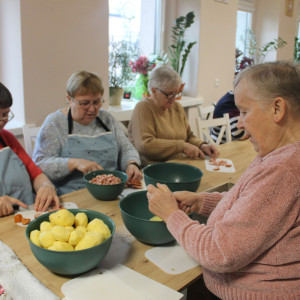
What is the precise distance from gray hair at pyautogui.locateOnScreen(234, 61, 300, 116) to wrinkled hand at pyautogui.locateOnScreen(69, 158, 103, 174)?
1000 millimetres

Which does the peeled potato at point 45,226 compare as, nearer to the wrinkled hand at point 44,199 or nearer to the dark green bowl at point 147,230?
the dark green bowl at point 147,230

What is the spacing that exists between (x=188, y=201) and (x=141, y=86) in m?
2.74

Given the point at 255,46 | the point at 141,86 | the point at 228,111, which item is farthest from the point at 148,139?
the point at 255,46

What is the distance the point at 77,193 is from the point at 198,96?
A: 294 cm

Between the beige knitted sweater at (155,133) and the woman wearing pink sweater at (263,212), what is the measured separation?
52.6 inches

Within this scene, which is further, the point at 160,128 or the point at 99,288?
the point at 160,128

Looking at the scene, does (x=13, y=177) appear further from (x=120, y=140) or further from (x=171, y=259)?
(x=171, y=259)

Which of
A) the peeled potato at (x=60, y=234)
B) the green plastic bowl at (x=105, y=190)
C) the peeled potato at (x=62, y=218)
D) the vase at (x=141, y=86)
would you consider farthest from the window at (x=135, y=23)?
the peeled potato at (x=60, y=234)

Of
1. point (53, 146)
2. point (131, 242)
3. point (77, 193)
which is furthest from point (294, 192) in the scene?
point (53, 146)

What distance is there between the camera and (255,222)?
0.74m

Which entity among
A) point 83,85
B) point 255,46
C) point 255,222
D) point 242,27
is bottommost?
point 255,222

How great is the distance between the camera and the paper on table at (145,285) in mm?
802

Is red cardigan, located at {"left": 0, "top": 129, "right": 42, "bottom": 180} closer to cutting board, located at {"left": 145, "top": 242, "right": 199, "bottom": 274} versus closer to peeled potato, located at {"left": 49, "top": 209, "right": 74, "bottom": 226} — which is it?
peeled potato, located at {"left": 49, "top": 209, "right": 74, "bottom": 226}

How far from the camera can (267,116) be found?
31.8 inches
